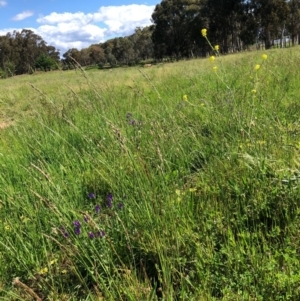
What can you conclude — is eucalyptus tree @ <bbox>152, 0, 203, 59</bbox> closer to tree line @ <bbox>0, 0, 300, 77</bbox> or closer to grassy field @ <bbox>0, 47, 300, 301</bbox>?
tree line @ <bbox>0, 0, 300, 77</bbox>

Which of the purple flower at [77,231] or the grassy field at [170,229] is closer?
the grassy field at [170,229]

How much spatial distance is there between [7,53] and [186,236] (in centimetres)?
7548

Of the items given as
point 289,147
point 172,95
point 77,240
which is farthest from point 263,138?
point 172,95

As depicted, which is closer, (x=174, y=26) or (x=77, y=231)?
(x=77, y=231)

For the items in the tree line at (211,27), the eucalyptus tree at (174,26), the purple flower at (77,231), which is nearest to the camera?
the purple flower at (77,231)

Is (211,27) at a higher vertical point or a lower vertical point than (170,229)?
higher

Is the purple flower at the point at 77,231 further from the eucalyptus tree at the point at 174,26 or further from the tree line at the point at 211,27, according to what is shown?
the eucalyptus tree at the point at 174,26

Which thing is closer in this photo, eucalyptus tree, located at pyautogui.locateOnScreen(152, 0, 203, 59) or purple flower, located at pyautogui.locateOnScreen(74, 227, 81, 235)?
purple flower, located at pyautogui.locateOnScreen(74, 227, 81, 235)

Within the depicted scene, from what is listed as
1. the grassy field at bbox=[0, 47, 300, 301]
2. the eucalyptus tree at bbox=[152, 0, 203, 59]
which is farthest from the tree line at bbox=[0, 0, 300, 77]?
the grassy field at bbox=[0, 47, 300, 301]

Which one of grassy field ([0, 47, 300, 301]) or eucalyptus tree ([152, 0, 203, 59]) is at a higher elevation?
eucalyptus tree ([152, 0, 203, 59])

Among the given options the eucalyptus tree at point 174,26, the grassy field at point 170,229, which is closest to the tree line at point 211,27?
the eucalyptus tree at point 174,26

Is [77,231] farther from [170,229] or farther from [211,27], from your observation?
[211,27]

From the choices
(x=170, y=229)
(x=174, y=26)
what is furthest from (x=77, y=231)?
(x=174, y=26)

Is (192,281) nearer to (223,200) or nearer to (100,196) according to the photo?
(223,200)
